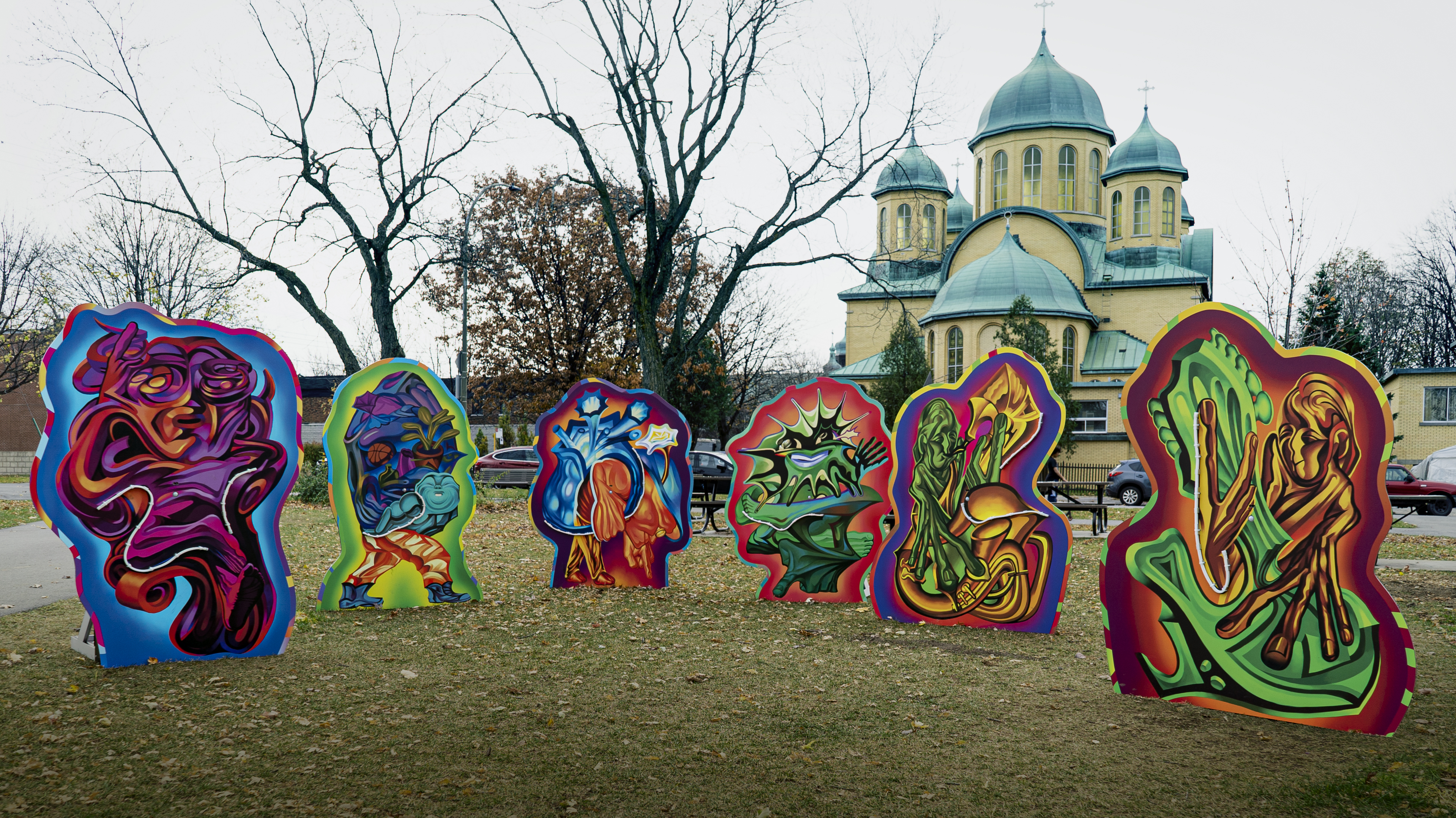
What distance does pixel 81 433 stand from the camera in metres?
6.61

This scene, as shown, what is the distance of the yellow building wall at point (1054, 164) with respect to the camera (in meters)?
45.0

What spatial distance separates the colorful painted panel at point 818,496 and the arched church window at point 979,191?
39506 millimetres

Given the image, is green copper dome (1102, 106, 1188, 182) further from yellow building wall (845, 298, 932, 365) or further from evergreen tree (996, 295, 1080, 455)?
evergreen tree (996, 295, 1080, 455)

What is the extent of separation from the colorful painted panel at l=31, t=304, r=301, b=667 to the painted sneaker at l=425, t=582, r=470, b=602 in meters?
2.01

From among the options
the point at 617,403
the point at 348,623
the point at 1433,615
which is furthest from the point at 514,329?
the point at 1433,615

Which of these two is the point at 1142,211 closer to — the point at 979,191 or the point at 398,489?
the point at 979,191

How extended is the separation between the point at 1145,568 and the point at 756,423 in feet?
16.1

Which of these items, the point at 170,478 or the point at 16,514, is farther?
the point at 16,514

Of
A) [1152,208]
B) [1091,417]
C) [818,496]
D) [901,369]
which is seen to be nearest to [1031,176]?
[1152,208]

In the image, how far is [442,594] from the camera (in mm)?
9625

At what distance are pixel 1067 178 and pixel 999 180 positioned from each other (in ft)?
10.5

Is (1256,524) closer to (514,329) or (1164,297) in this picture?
(514,329)

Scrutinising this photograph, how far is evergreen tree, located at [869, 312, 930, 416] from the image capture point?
34938 mm

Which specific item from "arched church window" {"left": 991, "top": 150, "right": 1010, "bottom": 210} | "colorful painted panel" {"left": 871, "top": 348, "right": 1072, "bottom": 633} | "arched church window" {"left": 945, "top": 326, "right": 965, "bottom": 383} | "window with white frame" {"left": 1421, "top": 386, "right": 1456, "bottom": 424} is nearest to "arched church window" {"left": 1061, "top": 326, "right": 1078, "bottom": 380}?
"arched church window" {"left": 945, "top": 326, "right": 965, "bottom": 383}
